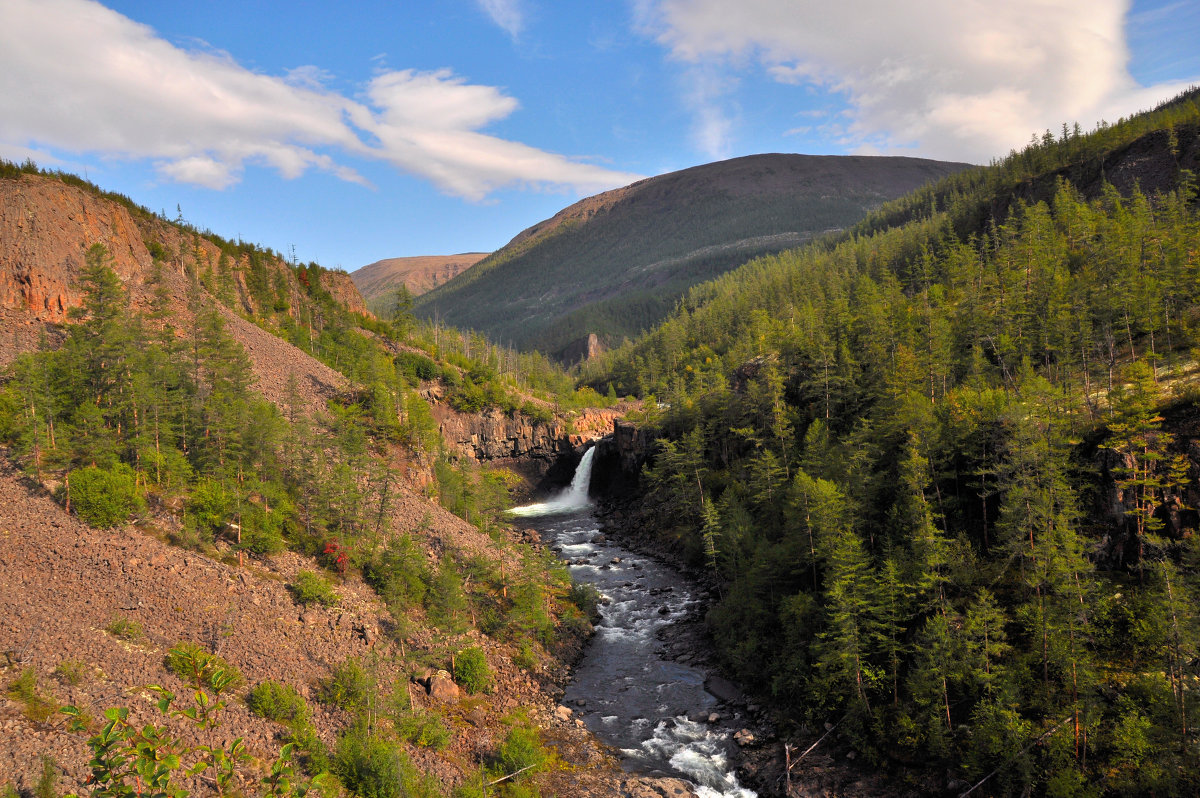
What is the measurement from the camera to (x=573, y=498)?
9969 centimetres

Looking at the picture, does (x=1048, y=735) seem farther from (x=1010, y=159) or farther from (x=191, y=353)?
(x=1010, y=159)

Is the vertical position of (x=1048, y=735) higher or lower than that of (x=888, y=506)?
lower

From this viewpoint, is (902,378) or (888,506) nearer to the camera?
(888,506)

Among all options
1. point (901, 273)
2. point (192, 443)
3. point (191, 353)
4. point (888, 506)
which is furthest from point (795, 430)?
point (901, 273)

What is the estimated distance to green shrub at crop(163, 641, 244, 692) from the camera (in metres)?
22.7

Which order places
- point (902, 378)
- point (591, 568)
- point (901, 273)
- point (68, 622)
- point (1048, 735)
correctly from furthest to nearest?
point (901, 273)
point (591, 568)
point (902, 378)
point (1048, 735)
point (68, 622)

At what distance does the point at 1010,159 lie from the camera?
127000 mm

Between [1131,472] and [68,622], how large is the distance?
157 ft

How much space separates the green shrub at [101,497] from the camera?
28219 millimetres

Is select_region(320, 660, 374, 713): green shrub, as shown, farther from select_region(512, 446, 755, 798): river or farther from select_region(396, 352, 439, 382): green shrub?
select_region(396, 352, 439, 382): green shrub

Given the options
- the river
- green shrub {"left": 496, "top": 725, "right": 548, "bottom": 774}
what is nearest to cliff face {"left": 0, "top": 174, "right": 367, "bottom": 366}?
green shrub {"left": 496, "top": 725, "right": 548, "bottom": 774}

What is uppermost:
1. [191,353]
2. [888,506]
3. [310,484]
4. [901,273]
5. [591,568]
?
[901,273]

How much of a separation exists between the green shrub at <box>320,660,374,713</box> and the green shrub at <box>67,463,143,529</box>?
43.3 ft

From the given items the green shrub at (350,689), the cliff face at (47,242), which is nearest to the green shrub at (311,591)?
the green shrub at (350,689)
